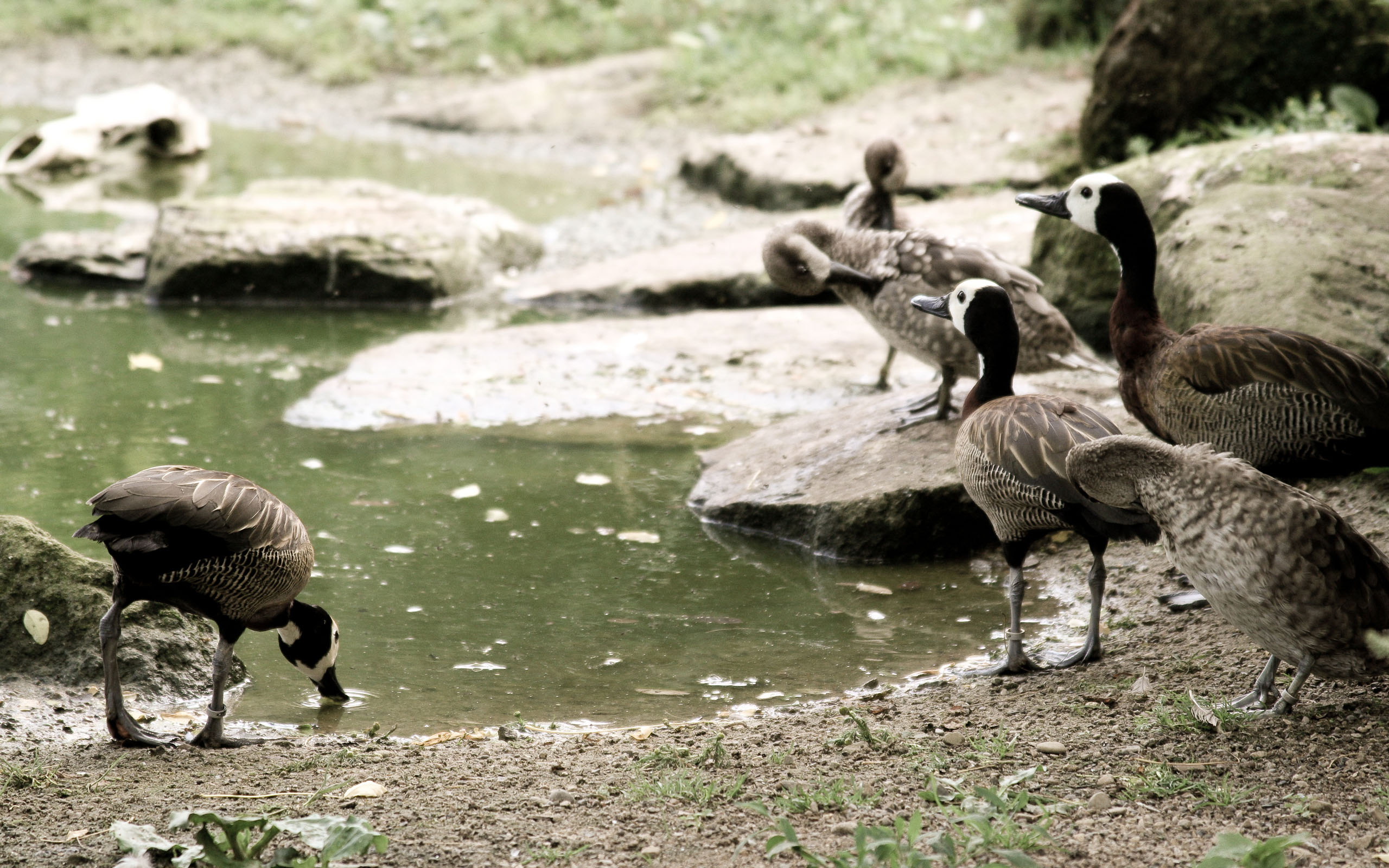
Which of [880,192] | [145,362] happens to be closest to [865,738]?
[880,192]

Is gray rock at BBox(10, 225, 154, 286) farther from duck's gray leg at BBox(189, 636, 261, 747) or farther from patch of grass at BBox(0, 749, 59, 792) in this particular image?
patch of grass at BBox(0, 749, 59, 792)

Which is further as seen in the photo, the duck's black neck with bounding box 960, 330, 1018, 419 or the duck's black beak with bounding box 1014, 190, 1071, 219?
the duck's black beak with bounding box 1014, 190, 1071, 219

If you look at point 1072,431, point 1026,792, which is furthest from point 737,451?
point 1026,792

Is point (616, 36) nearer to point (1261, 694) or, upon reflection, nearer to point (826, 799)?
point (1261, 694)

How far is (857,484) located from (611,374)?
240 centimetres

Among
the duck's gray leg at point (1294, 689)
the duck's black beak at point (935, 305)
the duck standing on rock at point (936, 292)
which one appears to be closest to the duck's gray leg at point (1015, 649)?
the duck's gray leg at point (1294, 689)

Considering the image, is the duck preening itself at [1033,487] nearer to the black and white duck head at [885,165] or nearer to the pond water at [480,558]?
the pond water at [480,558]

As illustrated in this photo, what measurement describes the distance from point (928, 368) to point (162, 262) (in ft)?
18.6

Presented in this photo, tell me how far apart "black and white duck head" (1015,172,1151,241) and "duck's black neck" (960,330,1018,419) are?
86 cm

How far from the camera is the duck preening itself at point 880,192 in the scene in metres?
8.09

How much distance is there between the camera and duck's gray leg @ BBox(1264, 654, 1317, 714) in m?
3.49

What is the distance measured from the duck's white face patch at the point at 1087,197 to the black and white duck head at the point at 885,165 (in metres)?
2.46

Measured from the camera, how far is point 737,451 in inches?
258

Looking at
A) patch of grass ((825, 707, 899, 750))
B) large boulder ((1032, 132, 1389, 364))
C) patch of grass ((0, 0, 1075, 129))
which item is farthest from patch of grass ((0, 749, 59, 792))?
patch of grass ((0, 0, 1075, 129))
